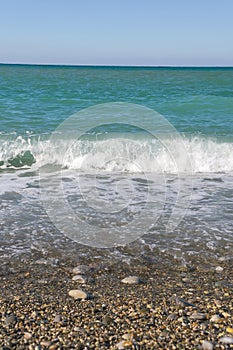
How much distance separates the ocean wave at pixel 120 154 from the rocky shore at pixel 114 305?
17.7 feet

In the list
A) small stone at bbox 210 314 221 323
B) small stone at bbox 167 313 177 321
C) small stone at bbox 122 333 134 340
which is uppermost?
small stone at bbox 210 314 221 323

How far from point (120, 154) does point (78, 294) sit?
7844mm

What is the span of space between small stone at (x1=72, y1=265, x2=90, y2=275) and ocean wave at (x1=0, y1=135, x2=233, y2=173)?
5307 mm

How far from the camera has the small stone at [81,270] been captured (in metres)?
4.55

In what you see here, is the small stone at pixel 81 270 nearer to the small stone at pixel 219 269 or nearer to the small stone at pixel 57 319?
the small stone at pixel 57 319

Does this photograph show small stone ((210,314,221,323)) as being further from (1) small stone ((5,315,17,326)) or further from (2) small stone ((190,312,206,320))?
(1) small stone ((5,315,17,326))

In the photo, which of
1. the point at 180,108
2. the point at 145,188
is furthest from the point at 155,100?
the point at 145,188

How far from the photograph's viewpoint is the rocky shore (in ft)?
10.6

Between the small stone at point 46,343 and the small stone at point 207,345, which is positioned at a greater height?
the small stone at point 207,345

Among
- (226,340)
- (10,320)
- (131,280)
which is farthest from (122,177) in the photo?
(226,340)

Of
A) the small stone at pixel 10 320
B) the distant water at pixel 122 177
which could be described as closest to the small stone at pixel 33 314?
the small stone at pixel 10 320

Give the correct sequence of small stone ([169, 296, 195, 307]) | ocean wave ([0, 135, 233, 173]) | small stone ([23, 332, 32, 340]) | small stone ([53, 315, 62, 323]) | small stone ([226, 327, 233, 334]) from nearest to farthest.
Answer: small stone ([23, 332, 32, 340]) < small stone ([226, 327, 233, 334]) < small stone ([53, 315, 62, 323]) < small stone ([169, 296, 195, 307]) < ocean wave ([0, 135, 233, 173])

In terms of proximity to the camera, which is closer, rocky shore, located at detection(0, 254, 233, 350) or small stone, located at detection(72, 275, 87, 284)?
rocky shore, located at detection(0, 254, 233, 350)

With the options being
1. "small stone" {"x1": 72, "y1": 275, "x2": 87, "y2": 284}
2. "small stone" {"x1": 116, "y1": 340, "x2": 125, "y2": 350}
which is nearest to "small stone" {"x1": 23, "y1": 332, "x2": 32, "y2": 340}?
"small stone" {"x1": 116, "y1": 340, "x2": 125, "y2": 350}
